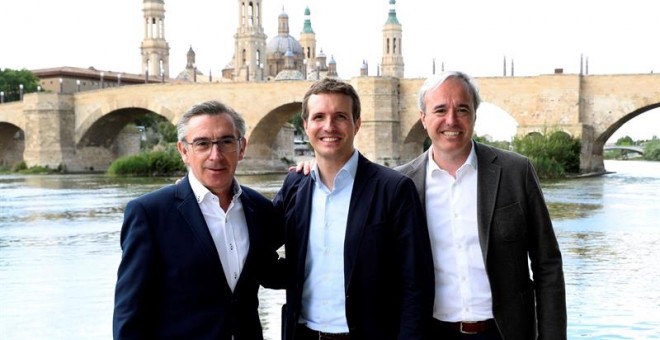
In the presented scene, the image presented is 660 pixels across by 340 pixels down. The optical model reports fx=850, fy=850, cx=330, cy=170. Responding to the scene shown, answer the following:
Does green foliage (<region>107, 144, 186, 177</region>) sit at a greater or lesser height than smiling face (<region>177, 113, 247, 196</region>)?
lesser

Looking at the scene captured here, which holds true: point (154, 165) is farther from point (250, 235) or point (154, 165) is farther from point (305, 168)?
point (250, 235)

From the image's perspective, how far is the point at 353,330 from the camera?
2510mm

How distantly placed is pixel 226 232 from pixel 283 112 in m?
30.9

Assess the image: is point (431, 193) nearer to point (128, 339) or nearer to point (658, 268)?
point (128, 339)

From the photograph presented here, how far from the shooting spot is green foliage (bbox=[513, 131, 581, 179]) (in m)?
24.5

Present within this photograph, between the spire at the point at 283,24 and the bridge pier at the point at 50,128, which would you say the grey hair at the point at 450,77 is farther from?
the spire at the point at 283,24

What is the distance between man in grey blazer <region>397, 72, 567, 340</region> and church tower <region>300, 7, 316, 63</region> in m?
76.0

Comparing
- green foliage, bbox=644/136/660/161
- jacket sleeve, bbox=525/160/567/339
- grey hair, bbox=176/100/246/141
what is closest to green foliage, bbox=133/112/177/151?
green foliage, bbox=644/136/660/161

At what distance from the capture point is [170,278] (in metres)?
2.41

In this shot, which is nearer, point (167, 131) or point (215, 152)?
point (215, 152)

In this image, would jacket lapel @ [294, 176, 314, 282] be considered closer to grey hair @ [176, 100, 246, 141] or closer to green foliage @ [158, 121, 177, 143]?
grey hair @ [176, 100, 246, 141]

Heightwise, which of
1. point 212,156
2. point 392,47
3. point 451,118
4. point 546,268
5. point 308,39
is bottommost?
point 546,268

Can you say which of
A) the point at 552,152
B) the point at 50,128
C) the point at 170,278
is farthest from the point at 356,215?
the point at 50,128

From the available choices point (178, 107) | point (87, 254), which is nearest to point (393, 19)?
point (178, 107)
